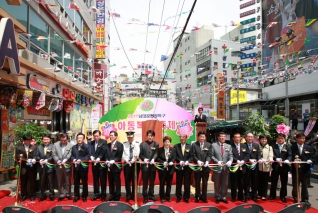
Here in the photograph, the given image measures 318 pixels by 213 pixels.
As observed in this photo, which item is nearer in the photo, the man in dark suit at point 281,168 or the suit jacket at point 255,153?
the man in dark suit at point 281,168

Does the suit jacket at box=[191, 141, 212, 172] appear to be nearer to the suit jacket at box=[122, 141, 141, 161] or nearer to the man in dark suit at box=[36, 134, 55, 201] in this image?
the suit jacket at box=[122, 141, 141, 161]

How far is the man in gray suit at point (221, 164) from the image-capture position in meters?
6.80

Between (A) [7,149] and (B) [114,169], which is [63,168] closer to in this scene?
(B) [114,169]

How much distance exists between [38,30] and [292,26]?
1897 cm

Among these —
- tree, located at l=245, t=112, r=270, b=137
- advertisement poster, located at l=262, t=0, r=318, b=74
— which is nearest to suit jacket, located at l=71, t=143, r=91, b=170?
tree, located at l=245, t=112, r=270, b=137

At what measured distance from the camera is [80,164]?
6.96 m

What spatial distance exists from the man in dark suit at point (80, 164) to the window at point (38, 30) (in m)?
5.92

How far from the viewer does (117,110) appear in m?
11.8

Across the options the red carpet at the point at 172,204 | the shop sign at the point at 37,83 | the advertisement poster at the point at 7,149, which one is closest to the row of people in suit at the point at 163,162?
the red carpet at the point at 172,204

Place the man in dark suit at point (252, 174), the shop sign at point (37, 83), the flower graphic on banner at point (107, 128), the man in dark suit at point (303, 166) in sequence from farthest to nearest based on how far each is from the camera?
the flower graphic on banner at point (107, 128) < the shop sign at point (37, 83) < the man in dark suit at point (252, 174) < the man in dark suit at point (303, 166)

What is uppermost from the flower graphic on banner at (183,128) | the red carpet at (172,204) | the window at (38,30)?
the window at (38,30)

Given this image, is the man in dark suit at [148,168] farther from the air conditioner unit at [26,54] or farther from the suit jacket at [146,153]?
the air conditioner unit at [26,54]

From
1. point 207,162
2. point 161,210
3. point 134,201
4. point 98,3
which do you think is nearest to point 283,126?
point 207,162

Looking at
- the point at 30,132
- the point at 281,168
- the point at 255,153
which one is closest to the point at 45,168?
the point at 30,132
